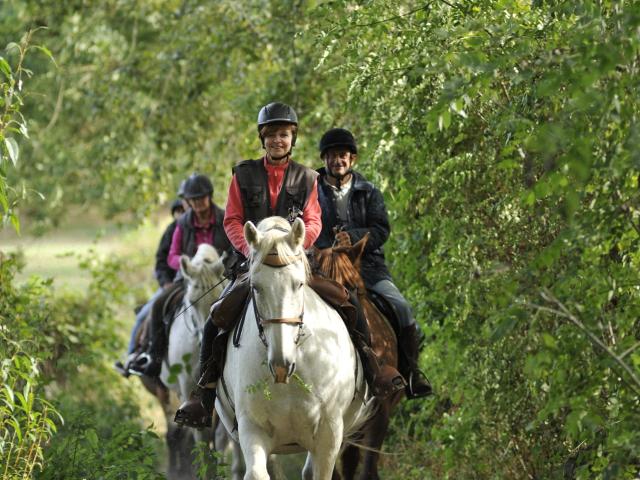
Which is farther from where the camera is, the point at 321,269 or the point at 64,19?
the point at 64,19

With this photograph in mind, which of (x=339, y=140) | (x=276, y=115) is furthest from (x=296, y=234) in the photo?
(x=339, y=140)

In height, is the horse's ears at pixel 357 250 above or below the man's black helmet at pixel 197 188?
below

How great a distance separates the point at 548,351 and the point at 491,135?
10.1 ft

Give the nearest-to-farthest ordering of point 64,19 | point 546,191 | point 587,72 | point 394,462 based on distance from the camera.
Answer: point 587,72 < point 546,191 < point 394,462 < point 64,19

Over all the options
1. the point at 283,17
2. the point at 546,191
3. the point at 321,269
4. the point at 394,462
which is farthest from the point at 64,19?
the point at 546,191

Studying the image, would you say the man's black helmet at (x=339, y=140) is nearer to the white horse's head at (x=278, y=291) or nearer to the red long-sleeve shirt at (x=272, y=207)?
the red long-sleeve shirt at (x=272, y=207)

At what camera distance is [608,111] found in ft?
18.4

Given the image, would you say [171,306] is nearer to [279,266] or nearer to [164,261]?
[164,261]

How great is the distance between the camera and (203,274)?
11.2m

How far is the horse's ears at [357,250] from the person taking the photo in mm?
9203

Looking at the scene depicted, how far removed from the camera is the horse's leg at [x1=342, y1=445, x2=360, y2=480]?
1005 cm

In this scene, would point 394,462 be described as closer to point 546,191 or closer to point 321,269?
point 321,269

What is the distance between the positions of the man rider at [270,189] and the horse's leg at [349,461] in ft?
5.15

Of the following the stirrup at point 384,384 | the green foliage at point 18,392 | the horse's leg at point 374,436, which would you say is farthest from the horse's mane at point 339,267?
the green foliage at point 18,392
